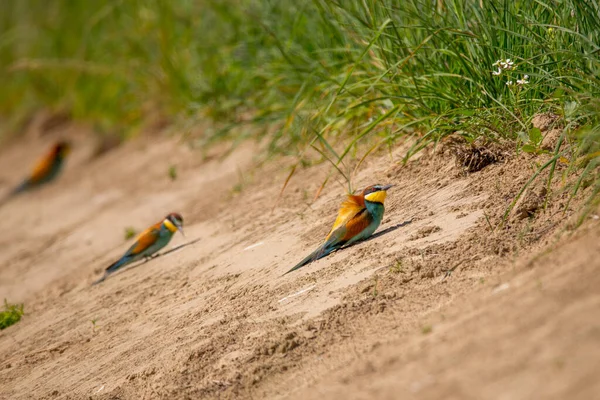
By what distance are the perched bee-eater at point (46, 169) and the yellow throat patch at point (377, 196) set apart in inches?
210

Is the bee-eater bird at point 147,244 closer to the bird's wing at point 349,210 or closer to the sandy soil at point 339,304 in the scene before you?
the sandy soil at point 339,304

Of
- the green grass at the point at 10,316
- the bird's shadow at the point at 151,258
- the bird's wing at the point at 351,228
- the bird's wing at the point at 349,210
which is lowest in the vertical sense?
the bird's shadow at the point at 151,258

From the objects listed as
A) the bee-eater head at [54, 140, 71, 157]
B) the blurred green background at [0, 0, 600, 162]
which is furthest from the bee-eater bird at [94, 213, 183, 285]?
the bee-eater head at [54, 140, 71, 157]

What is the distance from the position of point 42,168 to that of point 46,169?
0.22 feet

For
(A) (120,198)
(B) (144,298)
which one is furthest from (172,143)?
(B) (144,298)

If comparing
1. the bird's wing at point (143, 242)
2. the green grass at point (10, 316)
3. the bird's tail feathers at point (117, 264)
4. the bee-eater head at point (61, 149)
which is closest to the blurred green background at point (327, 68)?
the bee-eater head at point (61, 149)

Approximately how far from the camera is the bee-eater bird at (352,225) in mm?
3734

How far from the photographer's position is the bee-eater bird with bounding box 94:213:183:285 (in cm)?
517

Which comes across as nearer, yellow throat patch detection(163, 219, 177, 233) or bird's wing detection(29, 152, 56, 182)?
yellow throat patch detection(163, 219, 177, 233)

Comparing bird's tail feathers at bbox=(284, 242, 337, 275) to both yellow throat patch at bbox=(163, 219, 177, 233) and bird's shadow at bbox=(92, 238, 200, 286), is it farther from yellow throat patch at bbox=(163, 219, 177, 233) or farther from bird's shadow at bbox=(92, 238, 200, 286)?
yellow throat patch at bbox=(163, 219, 177, 233)

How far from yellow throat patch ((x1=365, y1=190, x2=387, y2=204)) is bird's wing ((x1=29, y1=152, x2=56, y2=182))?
210 inches

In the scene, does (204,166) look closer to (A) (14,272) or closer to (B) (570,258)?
(A) (14,272)

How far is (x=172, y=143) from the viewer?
25.5 feet

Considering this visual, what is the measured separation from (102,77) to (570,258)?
7.45 meters
